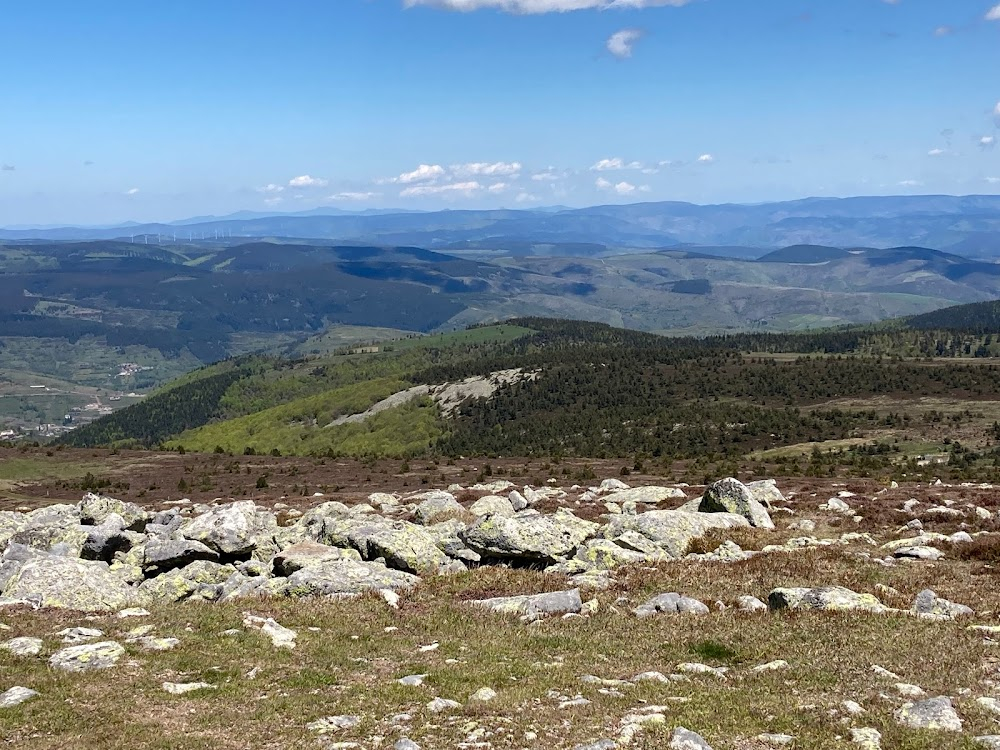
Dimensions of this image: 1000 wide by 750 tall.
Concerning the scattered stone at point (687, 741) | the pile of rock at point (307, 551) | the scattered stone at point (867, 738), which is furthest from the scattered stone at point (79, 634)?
the scattered stone at point (867, 738)

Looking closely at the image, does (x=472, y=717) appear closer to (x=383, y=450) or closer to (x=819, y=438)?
(x=819, y=438)

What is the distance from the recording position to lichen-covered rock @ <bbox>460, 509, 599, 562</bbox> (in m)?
28.4

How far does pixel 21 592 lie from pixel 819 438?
418 feet

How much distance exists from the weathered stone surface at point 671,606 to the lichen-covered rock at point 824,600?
1978mm

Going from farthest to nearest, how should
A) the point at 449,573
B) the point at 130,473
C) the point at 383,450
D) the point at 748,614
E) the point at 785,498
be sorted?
the point at 383,450 → the point at 130,473 → the point at 785,498 → the point at 449,573 → the point at 748,614

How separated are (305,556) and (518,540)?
7.74 m

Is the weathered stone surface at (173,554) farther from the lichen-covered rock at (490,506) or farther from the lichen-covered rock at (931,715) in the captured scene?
the lichen-covered rock at (931,715)

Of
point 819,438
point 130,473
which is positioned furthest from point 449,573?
point 819,438

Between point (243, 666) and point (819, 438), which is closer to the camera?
point (243, 666)

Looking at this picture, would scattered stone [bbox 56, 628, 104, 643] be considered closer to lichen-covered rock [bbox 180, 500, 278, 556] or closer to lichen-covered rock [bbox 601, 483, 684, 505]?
lichen-covered rock [bbox 180, 500, 278, 556]

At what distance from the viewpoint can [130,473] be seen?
9375 centimetres

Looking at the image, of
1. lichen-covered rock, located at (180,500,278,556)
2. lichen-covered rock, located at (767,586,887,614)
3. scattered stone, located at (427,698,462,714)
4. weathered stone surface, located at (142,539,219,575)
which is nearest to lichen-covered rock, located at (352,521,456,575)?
lichen-covered rock, located at (180,500,278,556)

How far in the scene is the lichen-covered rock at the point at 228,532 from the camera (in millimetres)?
30562

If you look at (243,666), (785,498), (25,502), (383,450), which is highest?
(243,666)
